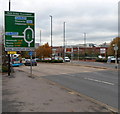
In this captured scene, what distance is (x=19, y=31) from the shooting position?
50.6 feet

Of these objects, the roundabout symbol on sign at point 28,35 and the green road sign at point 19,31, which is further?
the roundabout symbol on sign at point 28,35

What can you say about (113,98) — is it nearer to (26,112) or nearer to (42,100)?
(42,100)

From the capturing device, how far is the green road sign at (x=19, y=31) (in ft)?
49.9

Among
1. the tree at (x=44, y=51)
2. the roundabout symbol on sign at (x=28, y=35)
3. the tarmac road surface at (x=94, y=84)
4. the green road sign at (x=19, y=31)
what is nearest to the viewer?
the tarmac road surface at (x=94, y=84)

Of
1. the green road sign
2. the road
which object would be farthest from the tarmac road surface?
the green road sign

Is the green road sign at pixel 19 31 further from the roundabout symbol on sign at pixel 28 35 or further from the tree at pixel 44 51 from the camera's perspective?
the tree at pixel 44 51

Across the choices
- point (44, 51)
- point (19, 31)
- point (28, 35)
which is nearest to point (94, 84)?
point (28, 35)

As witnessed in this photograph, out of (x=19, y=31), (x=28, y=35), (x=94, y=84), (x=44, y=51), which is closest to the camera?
(x=94, y=84)

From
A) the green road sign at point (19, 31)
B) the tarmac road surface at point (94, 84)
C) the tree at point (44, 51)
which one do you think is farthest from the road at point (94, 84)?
the tree at point (44, 51)

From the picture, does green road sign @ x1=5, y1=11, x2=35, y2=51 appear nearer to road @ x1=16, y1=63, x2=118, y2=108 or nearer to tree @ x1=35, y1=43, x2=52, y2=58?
road @ x1=16, y1=63, x2=118, y2=108

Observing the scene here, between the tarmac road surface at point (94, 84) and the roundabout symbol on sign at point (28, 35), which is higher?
A: the roundabout symbol on sign at point (28, 35)

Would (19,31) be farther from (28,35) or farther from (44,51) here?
(44,51)

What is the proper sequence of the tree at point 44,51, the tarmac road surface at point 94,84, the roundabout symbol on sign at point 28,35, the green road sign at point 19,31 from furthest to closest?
the tree at point 44,51 → the roundabout symbol on sign at point 28,35 → the green road sign at point 19,31 → the tarmac road surface at point 94,84

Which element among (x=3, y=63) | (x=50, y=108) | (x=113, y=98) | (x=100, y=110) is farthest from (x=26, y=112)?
(x=3, y=63)
